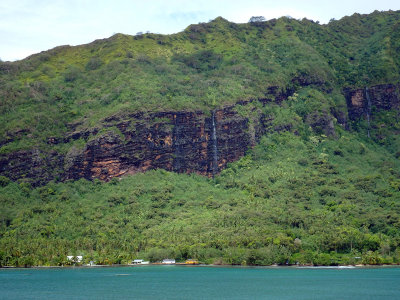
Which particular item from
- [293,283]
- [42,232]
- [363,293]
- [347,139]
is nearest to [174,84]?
[347,139]

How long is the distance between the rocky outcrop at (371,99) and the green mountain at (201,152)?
1.28ft

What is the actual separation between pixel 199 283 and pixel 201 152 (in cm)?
5801

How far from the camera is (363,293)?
88.5 m

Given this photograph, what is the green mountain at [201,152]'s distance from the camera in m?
124

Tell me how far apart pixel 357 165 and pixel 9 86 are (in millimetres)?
89366

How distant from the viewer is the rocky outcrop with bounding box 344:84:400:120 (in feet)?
595

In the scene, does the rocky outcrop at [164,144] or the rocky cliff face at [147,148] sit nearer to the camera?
the rocky cliff face at [147,148]

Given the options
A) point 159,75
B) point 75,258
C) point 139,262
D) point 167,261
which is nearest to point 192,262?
point 167,261

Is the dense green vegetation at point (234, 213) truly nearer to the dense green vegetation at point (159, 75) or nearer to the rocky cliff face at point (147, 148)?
the rocky cliff face at point (147, 148)

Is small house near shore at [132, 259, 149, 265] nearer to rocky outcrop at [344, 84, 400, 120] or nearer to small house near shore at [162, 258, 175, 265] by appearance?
small house near shore at [162, 258, 175, 265]

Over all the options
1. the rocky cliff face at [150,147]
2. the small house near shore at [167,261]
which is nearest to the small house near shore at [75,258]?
the small house near shore at [167,261]

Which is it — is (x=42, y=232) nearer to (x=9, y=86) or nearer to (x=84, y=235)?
(x=84, y=235)

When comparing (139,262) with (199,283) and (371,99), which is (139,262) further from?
(371,99)

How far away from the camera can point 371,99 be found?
183 meters
